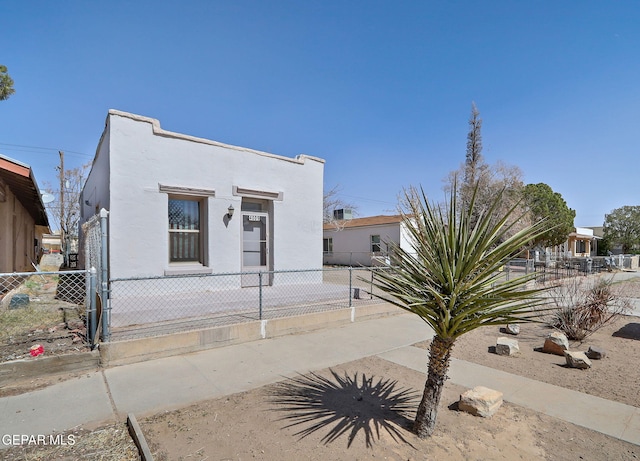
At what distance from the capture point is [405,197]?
3707mm

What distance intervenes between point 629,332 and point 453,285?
22.5 feet

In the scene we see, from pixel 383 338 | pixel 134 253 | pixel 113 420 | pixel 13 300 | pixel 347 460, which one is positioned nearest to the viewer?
pixel 347 460

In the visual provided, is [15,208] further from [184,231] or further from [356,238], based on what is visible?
[356,238]

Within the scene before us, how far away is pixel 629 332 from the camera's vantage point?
7.11 meters

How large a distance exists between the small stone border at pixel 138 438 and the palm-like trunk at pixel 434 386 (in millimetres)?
2347

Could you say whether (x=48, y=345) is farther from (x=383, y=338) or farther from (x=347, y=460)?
(x=383, y=338)

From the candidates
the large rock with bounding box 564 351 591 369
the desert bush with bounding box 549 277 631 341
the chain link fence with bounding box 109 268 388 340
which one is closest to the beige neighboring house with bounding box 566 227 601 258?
the desert bush with bounding box 549 277 631 341

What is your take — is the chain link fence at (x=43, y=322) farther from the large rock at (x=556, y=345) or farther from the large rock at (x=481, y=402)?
the large rock at (x=556, y=345)

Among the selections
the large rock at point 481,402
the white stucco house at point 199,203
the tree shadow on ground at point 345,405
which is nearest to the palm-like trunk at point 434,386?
the tree shadow on ground at point 345,405

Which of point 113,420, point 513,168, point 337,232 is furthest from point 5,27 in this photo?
point 513,168

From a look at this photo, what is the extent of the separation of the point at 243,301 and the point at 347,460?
5.53m

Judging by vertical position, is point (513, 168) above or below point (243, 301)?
above

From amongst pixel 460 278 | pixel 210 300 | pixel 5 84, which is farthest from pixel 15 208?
pixel 460 278

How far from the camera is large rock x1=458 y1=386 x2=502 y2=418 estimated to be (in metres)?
3.54
